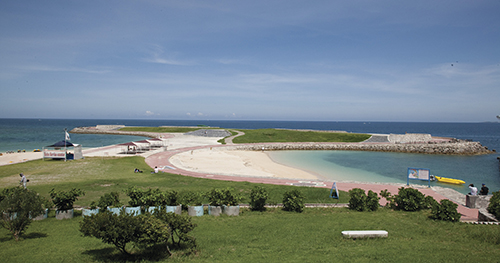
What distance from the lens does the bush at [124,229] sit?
7309 millimetres

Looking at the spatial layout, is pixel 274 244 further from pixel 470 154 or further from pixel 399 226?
pixel 470 154

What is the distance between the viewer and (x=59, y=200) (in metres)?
12.8

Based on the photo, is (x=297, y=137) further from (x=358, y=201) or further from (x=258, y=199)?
(x=258, y=199)

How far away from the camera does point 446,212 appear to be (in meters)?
12.6

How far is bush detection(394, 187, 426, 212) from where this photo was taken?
14.6m

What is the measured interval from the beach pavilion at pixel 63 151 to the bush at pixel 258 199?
26.4 metres

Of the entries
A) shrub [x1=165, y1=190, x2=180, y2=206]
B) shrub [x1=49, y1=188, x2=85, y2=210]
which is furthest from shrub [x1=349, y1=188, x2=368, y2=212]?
shrub [x1=49, y1=188, x2=85, y2=210]

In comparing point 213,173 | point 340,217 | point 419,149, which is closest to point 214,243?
point 340,217

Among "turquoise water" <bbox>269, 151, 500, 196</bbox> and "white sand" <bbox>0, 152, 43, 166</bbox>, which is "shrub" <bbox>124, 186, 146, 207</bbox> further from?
"white sand" <bbox>0, 152, 43, 166</bbox>

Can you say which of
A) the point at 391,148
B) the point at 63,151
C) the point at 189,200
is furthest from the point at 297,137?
the point at 189,200

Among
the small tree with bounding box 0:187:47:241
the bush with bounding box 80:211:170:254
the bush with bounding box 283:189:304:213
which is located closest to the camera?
the bush with bounding box 80:211:170:254

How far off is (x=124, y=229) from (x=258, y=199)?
818cm

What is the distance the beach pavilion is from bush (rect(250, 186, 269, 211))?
26394mm

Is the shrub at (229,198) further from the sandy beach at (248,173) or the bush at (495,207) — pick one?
the bush at (495,207)
